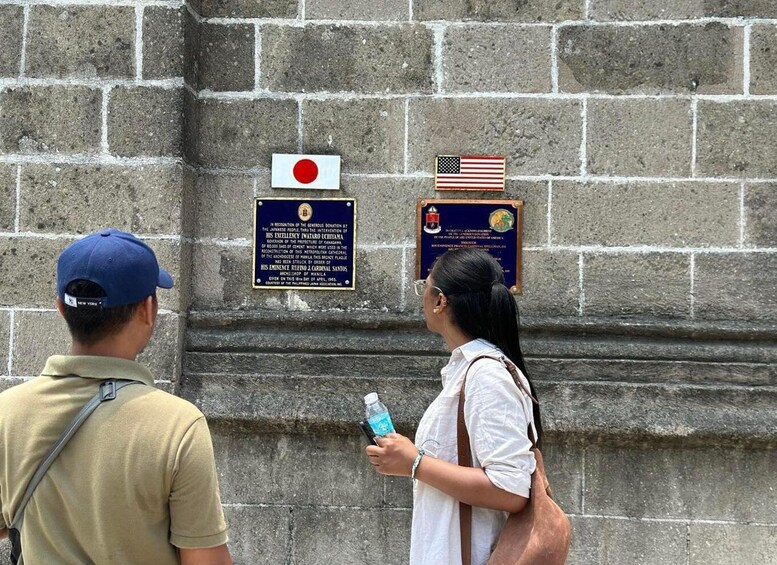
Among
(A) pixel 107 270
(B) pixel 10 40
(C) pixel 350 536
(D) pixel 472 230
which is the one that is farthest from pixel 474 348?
(B) pixel 10 40

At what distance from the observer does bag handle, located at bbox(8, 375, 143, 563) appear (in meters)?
1.97

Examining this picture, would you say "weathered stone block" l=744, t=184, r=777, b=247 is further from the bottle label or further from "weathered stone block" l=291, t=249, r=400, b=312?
the bottle label

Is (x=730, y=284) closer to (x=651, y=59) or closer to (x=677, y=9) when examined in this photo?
(x=651, y=59)

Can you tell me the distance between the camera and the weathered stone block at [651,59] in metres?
4.39

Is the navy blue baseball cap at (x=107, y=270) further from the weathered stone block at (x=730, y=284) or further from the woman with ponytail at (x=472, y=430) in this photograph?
the weathered stone block at (x=730, y=284)

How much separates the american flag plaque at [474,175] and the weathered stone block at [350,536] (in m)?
1.60

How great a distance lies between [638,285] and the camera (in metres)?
4.38

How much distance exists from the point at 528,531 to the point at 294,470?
1945 mm

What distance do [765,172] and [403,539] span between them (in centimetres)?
249

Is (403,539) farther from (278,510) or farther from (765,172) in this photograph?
(765,172)

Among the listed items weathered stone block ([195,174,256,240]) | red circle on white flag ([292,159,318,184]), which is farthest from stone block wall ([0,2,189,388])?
red circle on white flag ([292,159,318,184])

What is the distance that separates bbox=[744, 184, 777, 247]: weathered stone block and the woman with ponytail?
83.3 inches

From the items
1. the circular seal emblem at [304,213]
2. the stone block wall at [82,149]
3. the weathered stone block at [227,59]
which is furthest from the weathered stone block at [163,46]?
the circular seal emblem at [304,213]

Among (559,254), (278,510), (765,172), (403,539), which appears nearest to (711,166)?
(765,172)
